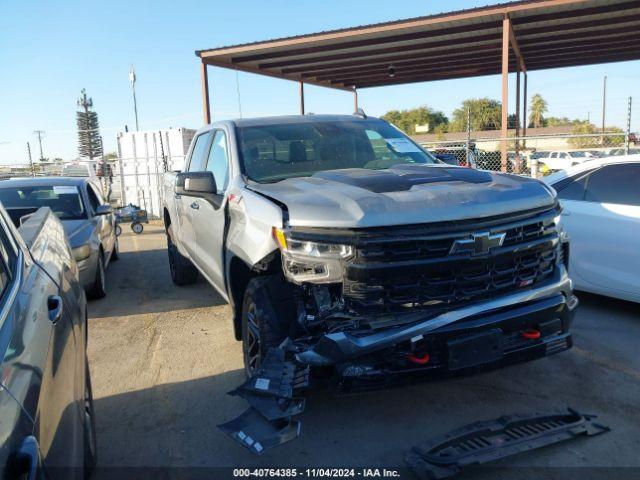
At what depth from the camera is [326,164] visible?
4.46 meters

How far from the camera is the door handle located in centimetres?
216

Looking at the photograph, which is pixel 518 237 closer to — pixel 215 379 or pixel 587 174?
pixel 215 379

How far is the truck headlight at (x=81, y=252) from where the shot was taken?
20.4 ft

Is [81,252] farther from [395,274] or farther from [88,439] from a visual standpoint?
[395,274]

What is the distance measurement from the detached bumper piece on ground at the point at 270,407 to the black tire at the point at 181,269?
439 centimetres

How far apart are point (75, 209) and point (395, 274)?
585 cm

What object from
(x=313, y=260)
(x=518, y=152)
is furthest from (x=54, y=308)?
(x=518, y=152)

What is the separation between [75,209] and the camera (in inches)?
291

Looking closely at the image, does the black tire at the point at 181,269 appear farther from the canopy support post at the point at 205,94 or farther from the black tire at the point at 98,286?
the canopy support post at the point at 205,94

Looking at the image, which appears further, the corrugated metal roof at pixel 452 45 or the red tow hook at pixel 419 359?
the corrugated metal roof at pixel 452 45

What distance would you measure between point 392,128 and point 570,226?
2139 millimetres

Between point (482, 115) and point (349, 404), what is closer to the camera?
point (349, 404)

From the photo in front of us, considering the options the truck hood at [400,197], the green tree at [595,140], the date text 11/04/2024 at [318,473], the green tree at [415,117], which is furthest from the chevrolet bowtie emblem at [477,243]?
the green tree at [415,117]

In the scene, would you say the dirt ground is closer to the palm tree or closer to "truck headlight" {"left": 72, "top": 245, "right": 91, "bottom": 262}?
"truck headlight" {"left": 72, "top": 245, "right": 91, "bottom": 262}
